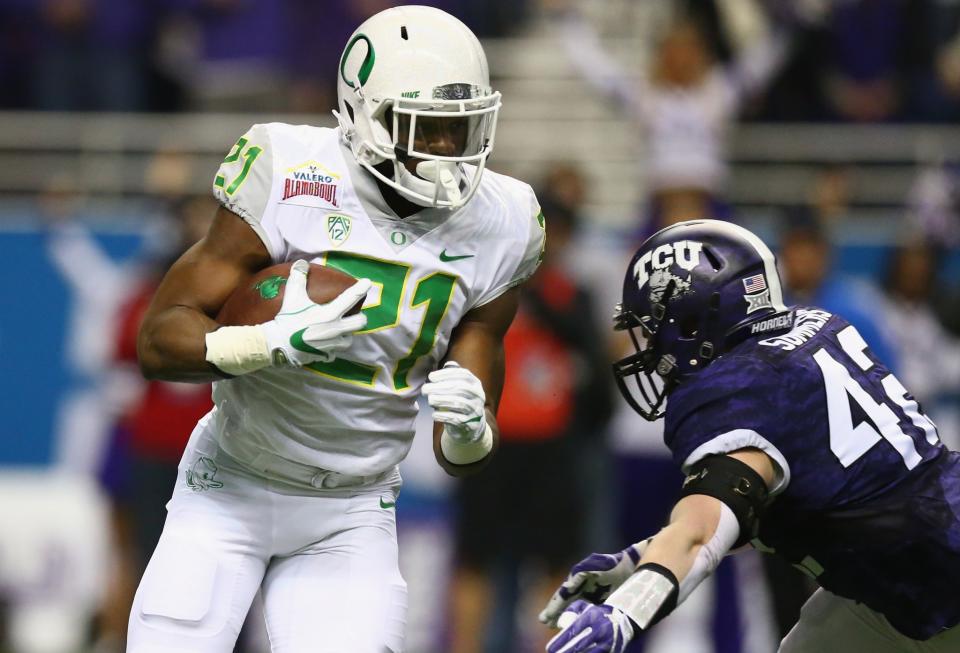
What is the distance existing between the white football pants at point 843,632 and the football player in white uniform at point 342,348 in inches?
38.4

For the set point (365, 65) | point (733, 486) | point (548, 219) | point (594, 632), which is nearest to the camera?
point (594, 632)

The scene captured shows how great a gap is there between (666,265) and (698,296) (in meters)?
0.11

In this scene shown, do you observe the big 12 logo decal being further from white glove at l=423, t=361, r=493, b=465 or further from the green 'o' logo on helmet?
the green 'o' logo on helmet

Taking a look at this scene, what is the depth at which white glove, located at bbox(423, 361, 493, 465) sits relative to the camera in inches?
143

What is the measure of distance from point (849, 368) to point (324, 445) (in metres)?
1.26

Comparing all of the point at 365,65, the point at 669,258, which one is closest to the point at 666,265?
the point at 669,258

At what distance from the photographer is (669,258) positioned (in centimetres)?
375

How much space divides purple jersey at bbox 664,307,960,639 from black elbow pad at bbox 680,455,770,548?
4 cm

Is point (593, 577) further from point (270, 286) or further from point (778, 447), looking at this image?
point (270, 286)

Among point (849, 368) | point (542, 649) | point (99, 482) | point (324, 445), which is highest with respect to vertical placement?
point (849, 368)

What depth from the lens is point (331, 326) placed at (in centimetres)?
362

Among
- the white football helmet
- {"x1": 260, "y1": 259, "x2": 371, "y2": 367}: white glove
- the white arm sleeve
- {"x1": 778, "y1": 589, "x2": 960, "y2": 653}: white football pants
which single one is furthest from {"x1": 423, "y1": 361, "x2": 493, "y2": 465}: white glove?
{"x1": 778, "y1": 589, "x2": 960, "y2": 653}: white football pants

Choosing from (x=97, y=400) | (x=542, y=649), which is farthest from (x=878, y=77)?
(x=97, y=400)

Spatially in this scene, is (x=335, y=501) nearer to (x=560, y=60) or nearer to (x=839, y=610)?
(x=839, y=610)
